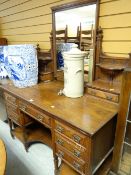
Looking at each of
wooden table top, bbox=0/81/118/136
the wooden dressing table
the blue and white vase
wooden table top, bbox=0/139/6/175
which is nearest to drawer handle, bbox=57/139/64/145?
the wooden dressing table

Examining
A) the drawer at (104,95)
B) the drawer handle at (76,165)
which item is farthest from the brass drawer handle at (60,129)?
the drawer at (104,95)

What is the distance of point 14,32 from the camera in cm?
276

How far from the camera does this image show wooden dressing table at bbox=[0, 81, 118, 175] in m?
1.11

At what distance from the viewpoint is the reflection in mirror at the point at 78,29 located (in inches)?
61.5

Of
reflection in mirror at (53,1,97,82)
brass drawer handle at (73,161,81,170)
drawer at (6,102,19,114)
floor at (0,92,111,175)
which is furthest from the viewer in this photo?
drawer at (6,102,19,114)

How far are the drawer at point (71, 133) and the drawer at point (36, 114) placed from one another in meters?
0.14

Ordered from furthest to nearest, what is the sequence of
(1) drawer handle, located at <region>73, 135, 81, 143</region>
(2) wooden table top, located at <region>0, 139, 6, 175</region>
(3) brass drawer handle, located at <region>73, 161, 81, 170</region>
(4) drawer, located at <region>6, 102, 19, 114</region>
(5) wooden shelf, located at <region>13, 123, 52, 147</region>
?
(5) wooden shelf, located at <region>13, 123, 52, 147</region>
(4) drawer, located at <region>6, 102, 19, 114</region>
(3) brass drawer handle, located at <region>73, 161, 81, 170</region>
(1) drawer handle, located at <region>73, 135, 81, 143</region>
(2) wooden table top, located at <region>0, 139, 6, 175</region>

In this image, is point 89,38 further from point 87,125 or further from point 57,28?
point 87,125

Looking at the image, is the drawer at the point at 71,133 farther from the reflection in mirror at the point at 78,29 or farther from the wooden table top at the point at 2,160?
the reflection in mirror at the point at 78,29

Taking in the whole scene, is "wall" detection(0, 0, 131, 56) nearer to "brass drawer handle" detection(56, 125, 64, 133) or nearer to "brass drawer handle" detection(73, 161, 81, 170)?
"brass drawer handle" detection(56, 125, 64, 133)

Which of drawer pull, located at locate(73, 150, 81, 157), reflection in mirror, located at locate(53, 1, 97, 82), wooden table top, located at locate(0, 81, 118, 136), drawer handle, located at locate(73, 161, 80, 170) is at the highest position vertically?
reflection in mirror, located at locate(53, 1, 97, 82)

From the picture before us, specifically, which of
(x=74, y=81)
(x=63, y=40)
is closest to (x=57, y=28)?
(x=63, y=40)

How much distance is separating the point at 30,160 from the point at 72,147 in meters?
0.95

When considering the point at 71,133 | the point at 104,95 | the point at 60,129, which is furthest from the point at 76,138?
the point at 104,95
